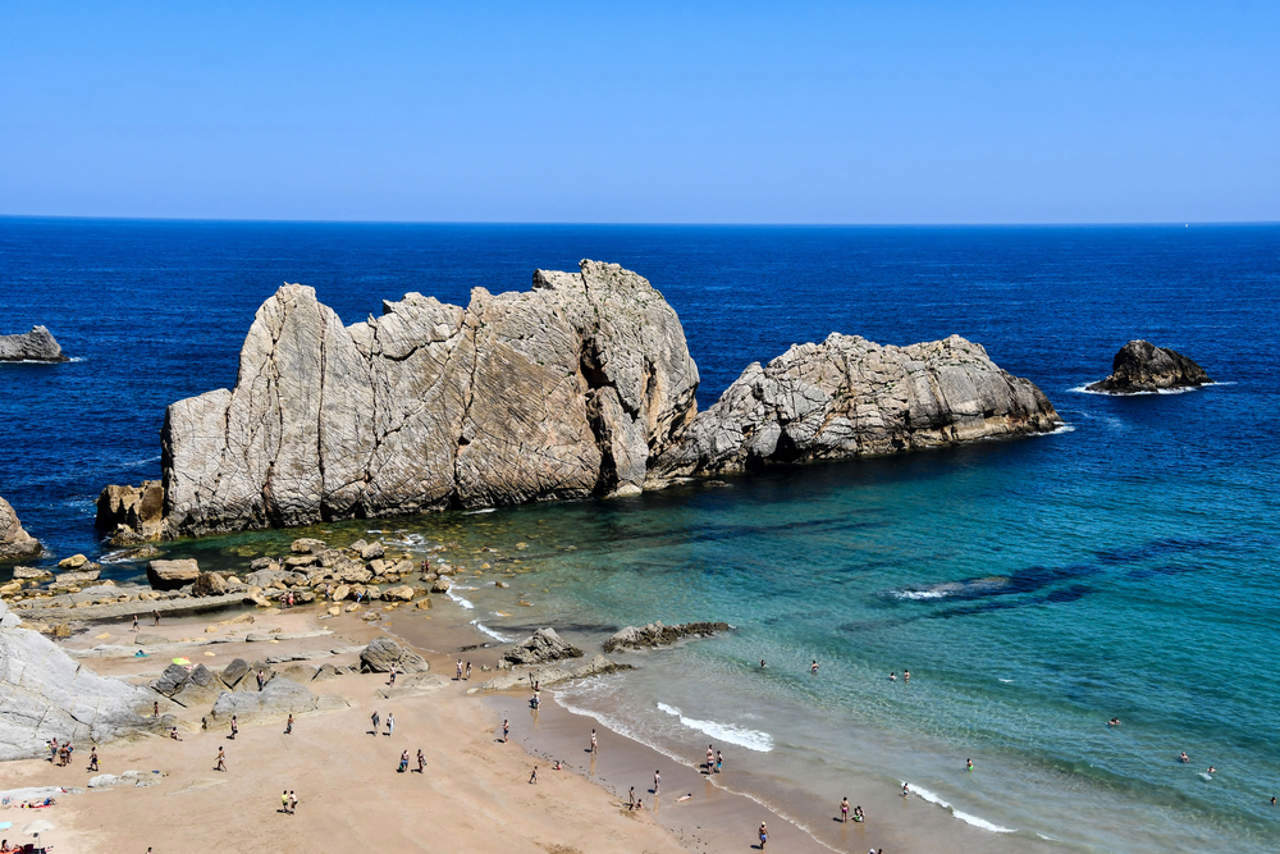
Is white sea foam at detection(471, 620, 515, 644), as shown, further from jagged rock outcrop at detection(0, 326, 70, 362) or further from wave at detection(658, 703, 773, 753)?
jagged rock outcrop at detection(0, 326, 70, 362)

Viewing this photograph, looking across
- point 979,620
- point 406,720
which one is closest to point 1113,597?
point 979,620

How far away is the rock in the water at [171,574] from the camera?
200 ft

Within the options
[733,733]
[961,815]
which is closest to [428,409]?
[733,733]

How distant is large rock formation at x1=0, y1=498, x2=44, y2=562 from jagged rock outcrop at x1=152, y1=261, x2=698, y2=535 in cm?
804

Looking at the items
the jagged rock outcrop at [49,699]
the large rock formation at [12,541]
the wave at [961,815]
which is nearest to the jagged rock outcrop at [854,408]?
the large rock formation at [12,541]

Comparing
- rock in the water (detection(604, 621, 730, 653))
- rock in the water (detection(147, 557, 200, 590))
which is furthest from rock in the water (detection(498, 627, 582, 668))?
rock in the water (detection(147, 557, 200, 590))

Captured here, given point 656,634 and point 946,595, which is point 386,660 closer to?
point 656,634

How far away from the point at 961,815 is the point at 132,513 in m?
55.2

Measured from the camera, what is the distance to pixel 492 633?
57.3 metres

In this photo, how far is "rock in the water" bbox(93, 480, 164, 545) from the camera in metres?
69.7

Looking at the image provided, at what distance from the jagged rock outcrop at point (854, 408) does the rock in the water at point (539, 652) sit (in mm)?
31502

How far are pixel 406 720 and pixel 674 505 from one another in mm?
Result: 35405

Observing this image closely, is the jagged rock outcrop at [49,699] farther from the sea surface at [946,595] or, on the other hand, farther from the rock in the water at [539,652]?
the sea surface at [946,595]

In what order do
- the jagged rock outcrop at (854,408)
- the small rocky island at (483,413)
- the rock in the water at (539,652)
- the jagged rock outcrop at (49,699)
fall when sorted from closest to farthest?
the jagged rock outcrop at (49,699), the rock in the water at (539,652), the small rocky island at (483,413), the jagged rock outcrop at (854,408)
